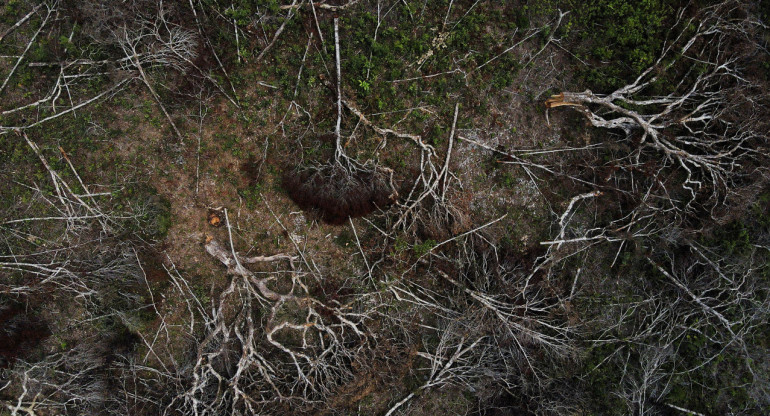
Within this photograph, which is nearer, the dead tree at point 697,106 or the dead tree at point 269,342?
the dead tree at point 269,342

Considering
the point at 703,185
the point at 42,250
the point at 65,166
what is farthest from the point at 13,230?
the point at 703,185

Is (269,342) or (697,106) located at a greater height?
(697,106)

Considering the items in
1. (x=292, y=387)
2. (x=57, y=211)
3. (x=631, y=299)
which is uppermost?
(x=57, y=211)

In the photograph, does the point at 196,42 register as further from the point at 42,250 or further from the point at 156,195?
the point at 42,250

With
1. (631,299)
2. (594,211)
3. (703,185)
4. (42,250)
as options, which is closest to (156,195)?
(42,250)

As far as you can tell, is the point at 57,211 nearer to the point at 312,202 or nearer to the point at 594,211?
the point at 312,202

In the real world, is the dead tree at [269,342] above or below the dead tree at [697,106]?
below

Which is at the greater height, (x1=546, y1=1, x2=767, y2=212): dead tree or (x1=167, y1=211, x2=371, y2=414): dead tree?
(x1=546, y1=1, x2=767, y2=212): dead tree

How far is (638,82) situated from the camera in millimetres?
7199

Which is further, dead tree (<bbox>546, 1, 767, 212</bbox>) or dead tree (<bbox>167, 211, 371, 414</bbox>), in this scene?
dead tree (<bbox>546, 1, 767, 212</bbox>)

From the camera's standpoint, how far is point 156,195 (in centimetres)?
679

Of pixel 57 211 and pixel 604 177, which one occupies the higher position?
pixel 604 177

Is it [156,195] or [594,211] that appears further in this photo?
[594,211]

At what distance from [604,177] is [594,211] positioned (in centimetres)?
63
